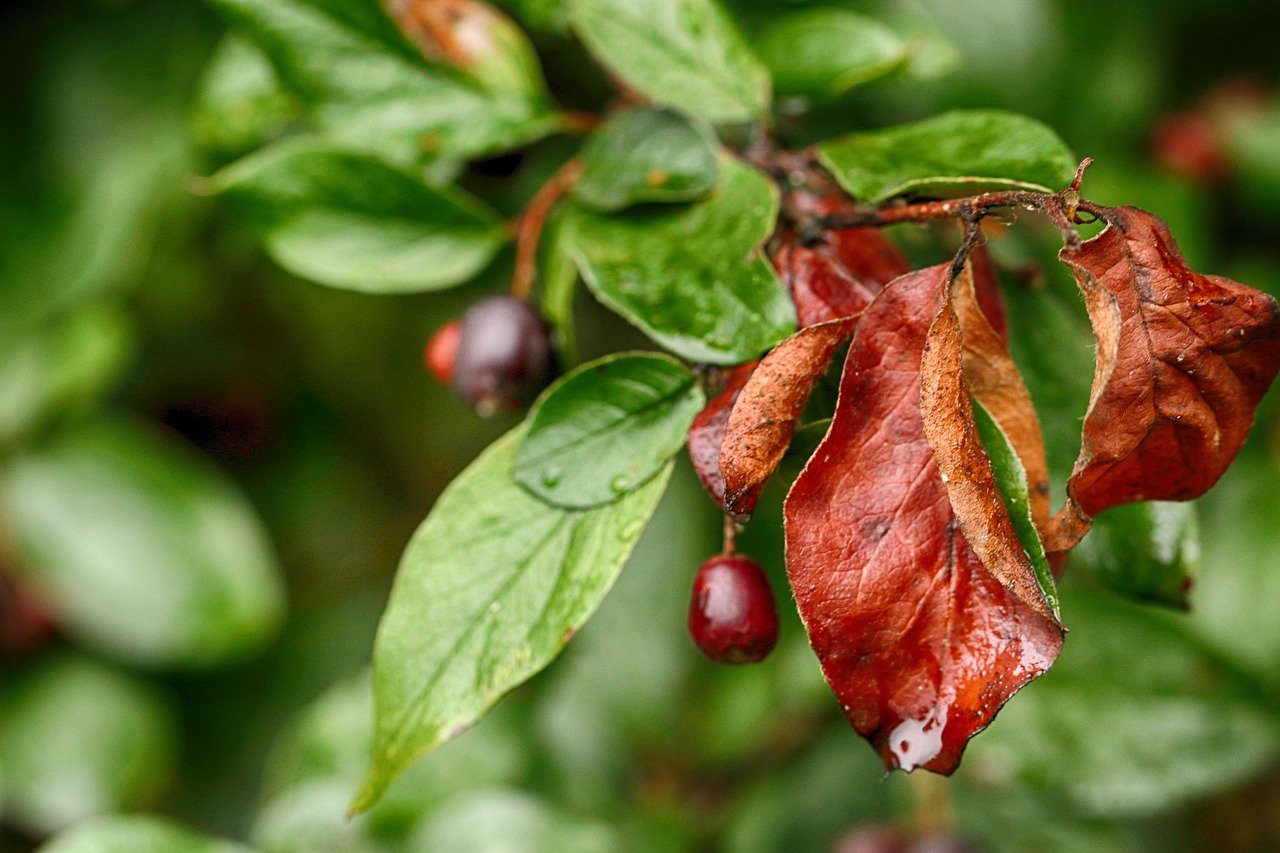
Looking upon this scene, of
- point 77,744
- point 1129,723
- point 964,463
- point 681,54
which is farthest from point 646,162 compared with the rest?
point 77,744

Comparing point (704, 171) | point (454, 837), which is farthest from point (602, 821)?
point (704, 171)

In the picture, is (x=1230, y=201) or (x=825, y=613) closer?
(x=825, y=613)

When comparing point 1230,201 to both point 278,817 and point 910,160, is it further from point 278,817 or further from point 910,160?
point 278,817

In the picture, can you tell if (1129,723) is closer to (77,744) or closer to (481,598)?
(481,598)

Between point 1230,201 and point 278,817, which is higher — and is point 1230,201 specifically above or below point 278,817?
above

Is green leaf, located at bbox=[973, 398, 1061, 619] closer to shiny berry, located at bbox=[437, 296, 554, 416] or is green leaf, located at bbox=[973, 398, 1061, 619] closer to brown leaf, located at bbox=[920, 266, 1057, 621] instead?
brown leaf, located at bbox=[920, 266, 1057, 621]

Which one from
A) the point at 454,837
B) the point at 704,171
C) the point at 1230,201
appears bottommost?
the point at 454,837

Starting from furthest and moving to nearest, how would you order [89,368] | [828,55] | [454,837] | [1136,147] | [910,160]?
1. [1136,147]
2. [89,368]
3. [454,837]
4. [828,55]
5. [910,160]
